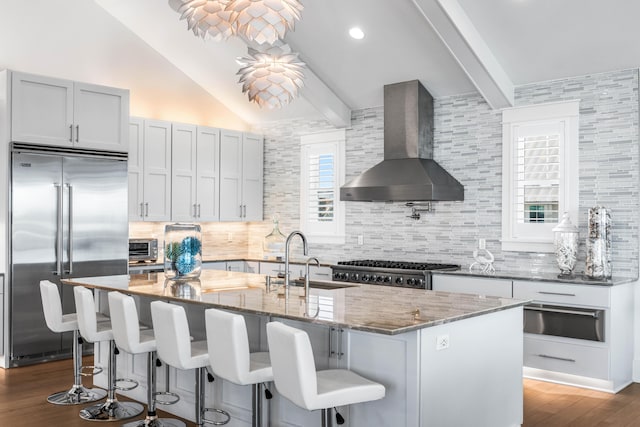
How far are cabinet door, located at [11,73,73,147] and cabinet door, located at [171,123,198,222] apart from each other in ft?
5.22

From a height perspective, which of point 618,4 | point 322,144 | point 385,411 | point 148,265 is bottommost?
point 385,411

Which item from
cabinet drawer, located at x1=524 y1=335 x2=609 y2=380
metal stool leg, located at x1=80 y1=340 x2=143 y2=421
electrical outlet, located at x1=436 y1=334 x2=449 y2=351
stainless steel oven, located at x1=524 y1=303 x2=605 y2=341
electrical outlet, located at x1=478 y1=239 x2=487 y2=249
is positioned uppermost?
electrical outlet, located at x1=478 y1=239 x2=487 y2=249

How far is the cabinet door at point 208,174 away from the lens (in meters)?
8.12

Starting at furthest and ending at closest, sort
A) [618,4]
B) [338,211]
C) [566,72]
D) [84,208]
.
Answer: [338,211] < [84,208] < [566,72] < [618,4]

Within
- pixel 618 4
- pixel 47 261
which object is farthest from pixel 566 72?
pixel 47 261

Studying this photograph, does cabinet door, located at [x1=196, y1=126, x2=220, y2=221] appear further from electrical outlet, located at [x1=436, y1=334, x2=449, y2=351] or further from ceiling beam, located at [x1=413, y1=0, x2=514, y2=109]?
electrical outlet, located at [x1=436, y1=334, x2=449, y2=351]

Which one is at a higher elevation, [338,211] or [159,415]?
[338,211]

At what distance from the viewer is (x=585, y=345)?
5.27 meters

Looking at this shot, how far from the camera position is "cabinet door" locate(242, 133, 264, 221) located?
28.5 ft

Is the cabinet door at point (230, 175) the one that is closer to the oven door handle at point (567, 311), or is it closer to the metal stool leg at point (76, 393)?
the metal stool leg at point (76, 393)

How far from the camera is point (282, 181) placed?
28.5 feet

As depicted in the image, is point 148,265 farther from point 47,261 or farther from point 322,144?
point 322,144

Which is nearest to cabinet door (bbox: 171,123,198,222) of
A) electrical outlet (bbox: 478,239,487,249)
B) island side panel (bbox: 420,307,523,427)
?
electrical outlet (bbox: 478,239,487,249)

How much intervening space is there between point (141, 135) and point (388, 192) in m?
3.07
